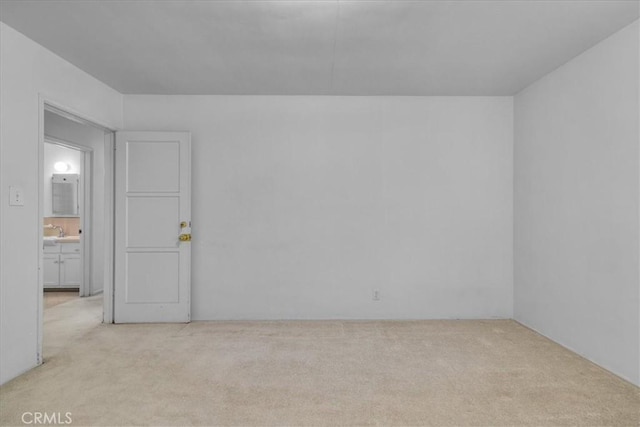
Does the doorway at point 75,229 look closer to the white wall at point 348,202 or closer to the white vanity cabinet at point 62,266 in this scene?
the white vanity cabinet at point 62,266

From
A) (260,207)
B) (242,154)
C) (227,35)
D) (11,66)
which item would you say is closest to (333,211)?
(260,207)

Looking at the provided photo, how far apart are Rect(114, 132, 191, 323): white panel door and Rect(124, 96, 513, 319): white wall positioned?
0.20m

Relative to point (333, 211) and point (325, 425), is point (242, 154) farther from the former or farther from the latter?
Result: point (325, 425)

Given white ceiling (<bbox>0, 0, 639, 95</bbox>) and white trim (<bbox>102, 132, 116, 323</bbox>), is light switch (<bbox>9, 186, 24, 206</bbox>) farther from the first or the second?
white trim (<bbox>102, 132, 116, 323</bbox>)

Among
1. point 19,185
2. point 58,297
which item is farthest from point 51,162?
point 19,185

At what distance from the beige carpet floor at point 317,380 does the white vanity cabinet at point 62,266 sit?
240 centimetres

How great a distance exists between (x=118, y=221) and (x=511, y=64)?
4.55 m

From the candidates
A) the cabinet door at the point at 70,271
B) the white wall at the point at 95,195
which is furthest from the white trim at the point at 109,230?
the cabinet door at the point at 70,271

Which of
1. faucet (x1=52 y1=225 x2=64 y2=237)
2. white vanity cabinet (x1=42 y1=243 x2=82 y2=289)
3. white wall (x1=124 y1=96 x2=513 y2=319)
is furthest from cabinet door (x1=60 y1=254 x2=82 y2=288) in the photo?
white wall (x1=124 y1=96 x2=513 y2=319)

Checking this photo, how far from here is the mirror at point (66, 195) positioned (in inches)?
270

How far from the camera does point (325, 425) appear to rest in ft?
7.47

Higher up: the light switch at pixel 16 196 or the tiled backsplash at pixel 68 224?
the light switch at pixel 16 196

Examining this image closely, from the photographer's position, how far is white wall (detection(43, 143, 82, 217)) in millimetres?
6785

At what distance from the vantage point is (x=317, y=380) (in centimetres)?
288
